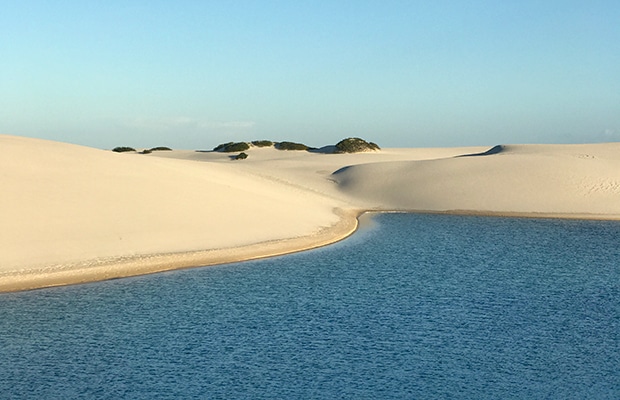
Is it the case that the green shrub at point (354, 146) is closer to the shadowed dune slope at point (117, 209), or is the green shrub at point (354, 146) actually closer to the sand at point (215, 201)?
the sand at point (215, 201)

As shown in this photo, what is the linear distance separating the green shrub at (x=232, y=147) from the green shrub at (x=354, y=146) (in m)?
12.0

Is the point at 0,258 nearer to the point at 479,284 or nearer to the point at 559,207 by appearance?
the point at 479,284

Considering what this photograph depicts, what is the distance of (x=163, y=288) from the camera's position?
20188mm

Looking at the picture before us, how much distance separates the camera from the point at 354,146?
81438 mm

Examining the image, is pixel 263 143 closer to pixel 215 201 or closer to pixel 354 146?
pixel 354 146

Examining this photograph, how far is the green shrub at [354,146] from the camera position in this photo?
8044 centimetres

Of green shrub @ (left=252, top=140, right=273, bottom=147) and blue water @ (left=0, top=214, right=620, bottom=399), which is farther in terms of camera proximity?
green shrub @ (left=252, top=140, right=273, bottom=147)

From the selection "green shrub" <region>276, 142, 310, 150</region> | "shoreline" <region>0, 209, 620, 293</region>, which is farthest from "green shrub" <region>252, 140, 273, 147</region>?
"shoreline" <region>0, 209, 620, 293</region>

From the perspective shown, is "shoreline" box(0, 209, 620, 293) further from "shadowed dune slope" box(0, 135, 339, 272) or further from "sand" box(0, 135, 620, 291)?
"shadowed dune slope" box(0, 135, 339, 272)

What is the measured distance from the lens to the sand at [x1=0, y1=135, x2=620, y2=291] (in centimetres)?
2397

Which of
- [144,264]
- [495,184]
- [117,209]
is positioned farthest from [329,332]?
[495,184]

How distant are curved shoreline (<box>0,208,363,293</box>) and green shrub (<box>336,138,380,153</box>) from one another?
5011 cm

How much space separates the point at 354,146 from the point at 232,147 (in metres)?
15.8

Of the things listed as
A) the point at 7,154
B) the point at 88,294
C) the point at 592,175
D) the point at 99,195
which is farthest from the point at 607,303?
the point at 592,175
